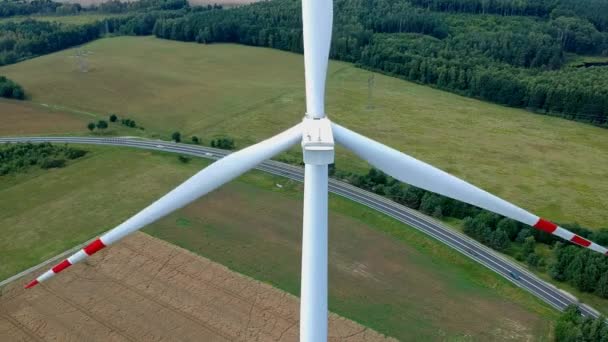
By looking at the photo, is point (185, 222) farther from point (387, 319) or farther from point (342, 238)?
point (387, 319)

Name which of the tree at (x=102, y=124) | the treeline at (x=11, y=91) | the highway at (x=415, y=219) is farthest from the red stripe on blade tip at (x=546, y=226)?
the treeline at (x=11, y=91)

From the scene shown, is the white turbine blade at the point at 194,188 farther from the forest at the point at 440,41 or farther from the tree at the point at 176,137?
the forest at the point at 440,41

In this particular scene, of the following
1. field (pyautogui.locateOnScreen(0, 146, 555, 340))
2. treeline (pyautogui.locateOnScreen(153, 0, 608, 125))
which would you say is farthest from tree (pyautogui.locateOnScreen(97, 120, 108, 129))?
treeline (pyautogui.locateOnScreen(153, 0, 608, 125))

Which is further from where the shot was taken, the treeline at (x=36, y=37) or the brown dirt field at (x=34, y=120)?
the treeline at (x=36, y=37)

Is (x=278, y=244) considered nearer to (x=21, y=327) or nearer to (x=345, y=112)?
(x=21, y=327)

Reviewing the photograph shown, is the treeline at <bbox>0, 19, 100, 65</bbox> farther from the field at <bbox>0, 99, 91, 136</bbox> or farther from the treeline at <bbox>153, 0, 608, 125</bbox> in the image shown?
the field at <bbox>0, 99, 91, 136</bbox>

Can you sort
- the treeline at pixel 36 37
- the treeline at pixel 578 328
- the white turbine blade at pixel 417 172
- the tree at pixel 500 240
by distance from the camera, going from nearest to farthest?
the white turbine blade at pixel 417 172
the treeline at pixel 578 328
the tree at pixel 500 240
the treeline at pixel 36 37
